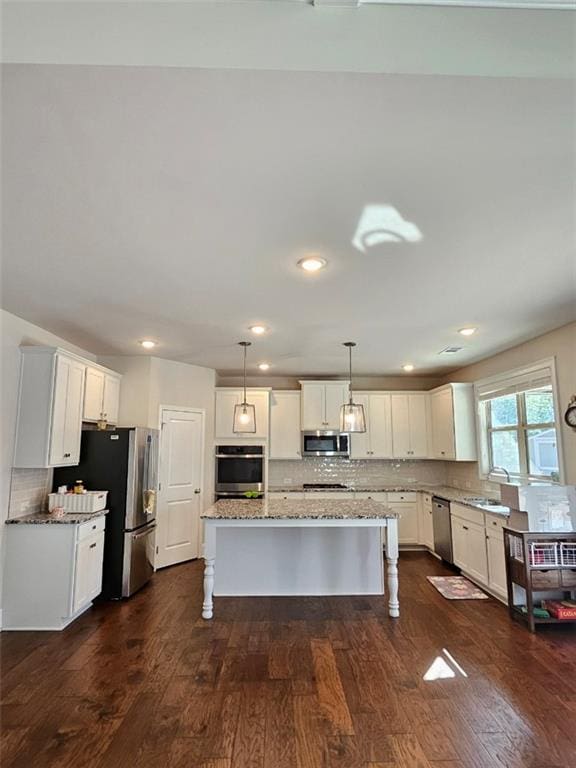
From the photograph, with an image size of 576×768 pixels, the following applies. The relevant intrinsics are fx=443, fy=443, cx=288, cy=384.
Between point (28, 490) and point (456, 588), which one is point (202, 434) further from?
point (456, 588)

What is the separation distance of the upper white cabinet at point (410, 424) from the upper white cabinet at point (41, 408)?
460cm

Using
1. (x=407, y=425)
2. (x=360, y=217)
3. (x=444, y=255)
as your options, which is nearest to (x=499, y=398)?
(x=407, y=425)

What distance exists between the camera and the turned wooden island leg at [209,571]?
3.87m

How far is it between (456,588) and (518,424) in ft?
6.32

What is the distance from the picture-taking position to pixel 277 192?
6.51ft

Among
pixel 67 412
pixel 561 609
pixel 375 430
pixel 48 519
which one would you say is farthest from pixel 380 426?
pixel 48 519

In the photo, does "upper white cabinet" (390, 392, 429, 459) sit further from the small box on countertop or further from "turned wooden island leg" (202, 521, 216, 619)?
the small box on countertop

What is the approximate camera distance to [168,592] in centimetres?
457

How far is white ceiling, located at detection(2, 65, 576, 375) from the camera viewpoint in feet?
4.75

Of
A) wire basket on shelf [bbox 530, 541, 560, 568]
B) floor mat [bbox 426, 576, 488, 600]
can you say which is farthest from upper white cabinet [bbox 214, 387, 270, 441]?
wire basket on shelf [bbox 530, 541, 560, 568]

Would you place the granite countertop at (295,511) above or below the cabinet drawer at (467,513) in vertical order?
above

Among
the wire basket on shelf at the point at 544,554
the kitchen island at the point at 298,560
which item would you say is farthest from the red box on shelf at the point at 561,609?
the kitchen island at the point at 298,560

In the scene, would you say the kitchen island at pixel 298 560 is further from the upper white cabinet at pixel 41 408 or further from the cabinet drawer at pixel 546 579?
the upper white cabinet at pixel 41 408

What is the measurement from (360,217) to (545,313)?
2447 millimetres
